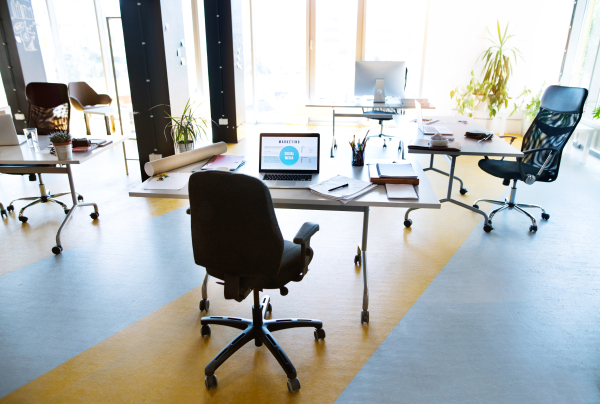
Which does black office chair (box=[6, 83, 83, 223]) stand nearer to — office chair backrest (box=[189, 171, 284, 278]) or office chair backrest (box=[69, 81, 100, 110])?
office chair backrest (box=[69, 81, 100, 110])

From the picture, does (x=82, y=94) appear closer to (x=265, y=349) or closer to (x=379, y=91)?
(x=379, y=91)

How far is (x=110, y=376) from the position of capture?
2131mm

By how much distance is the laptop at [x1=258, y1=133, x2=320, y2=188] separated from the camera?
2684 mm

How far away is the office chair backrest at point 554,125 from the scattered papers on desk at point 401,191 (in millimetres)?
1938

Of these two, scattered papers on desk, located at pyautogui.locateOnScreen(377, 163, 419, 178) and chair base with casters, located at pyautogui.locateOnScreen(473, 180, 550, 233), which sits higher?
scattered papers on desk, located at pyautogui.locateOnScreen(377, 163, 419, 178)

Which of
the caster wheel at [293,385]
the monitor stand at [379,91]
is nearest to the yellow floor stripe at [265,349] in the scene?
the caster wheel at [293,385]

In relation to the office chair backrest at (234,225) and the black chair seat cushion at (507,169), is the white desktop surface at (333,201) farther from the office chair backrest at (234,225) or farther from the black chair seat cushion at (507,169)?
the black chair seat cushion at (507,169)

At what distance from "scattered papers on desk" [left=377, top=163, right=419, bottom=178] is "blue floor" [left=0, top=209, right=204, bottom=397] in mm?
1532

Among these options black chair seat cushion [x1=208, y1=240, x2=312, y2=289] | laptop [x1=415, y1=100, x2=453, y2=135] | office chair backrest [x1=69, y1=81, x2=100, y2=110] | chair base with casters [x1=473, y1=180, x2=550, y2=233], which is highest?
office chair backrest [x1=69, y1=81, x2=100, y2=110]

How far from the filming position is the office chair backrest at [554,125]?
3.58 metres

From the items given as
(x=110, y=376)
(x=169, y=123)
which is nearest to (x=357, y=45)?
(x=169, y=123)

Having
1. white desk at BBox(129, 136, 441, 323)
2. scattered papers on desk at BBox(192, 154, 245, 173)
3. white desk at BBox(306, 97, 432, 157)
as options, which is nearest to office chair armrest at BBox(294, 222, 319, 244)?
white desk at BBox(129, 136, 441, 323)

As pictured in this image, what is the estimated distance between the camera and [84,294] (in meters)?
2.82

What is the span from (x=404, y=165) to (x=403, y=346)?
1171 mm
